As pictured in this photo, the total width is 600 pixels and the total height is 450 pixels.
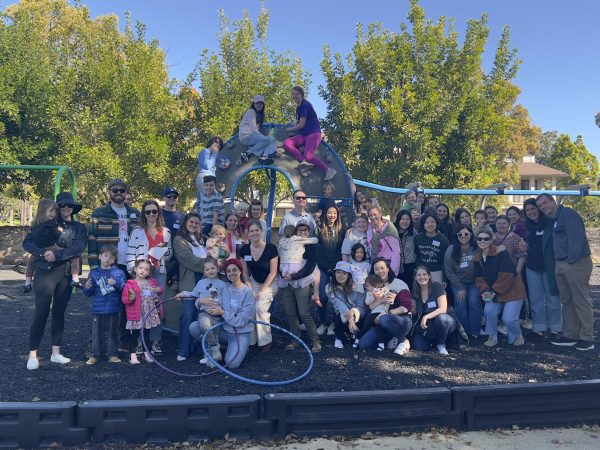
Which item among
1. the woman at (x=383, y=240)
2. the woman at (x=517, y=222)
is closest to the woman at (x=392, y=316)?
the woman at (x=383, y=240)

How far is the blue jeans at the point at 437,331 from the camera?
20.6 ft

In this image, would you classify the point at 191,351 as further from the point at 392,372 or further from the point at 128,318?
the point at 392,372

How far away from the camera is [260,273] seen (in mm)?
6359

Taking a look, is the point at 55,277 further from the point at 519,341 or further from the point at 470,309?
the point at 519,341

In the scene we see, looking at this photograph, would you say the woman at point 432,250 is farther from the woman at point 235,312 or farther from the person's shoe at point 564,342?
the woman at point 235,312

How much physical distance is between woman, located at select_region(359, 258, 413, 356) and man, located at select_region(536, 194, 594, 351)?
7.07 ft

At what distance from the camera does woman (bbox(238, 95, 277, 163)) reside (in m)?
8.44

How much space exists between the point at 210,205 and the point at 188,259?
1.63 m

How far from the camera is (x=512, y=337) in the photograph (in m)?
6.75

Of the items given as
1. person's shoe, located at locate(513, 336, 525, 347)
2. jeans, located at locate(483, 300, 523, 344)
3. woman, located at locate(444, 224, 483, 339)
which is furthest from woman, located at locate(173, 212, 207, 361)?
person's shoe, located at locate(513, 336, 525, 347)

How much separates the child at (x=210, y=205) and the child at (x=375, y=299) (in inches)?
104

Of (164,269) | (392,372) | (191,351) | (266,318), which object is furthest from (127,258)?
(392,372)

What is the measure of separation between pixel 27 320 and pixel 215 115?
1286 centimetres

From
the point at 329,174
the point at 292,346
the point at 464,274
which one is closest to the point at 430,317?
the point at 464,274
